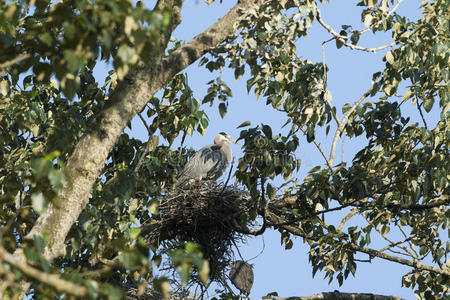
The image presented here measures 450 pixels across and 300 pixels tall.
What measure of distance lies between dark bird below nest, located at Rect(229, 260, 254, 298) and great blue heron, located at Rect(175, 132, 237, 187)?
124cm

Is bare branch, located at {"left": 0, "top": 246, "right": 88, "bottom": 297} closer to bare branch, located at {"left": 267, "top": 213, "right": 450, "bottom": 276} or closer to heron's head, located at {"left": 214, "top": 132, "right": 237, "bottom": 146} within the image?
bare branch, located at {"left": 267, "top": 213, "right": 450, "bottom": 276}

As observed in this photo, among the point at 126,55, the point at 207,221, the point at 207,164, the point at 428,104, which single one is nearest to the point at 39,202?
the point at 126,55

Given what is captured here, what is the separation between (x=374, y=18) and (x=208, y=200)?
2.55 metres

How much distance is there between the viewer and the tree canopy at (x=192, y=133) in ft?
12.1

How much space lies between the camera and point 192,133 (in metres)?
7.15

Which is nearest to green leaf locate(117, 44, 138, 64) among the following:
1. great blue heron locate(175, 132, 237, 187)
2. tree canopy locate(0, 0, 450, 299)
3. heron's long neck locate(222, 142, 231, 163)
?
tree canopy locate(0, 0, 450, 299)

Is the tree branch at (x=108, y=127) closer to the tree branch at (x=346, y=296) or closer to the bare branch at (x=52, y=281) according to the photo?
the bare branch at (x=52, y=281)

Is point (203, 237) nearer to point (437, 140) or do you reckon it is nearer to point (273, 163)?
point (273, 163)

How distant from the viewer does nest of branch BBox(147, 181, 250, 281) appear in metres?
7.30

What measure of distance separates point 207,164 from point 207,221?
1.89 m

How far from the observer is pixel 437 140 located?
589cm

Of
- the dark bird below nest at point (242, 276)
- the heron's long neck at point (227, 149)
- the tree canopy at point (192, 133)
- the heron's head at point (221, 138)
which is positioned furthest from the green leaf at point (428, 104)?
the heron's head at point (221, 138)

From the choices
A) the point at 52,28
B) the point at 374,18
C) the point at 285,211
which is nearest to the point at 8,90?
the point at 52,28

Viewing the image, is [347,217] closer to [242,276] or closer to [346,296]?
[242,276]
